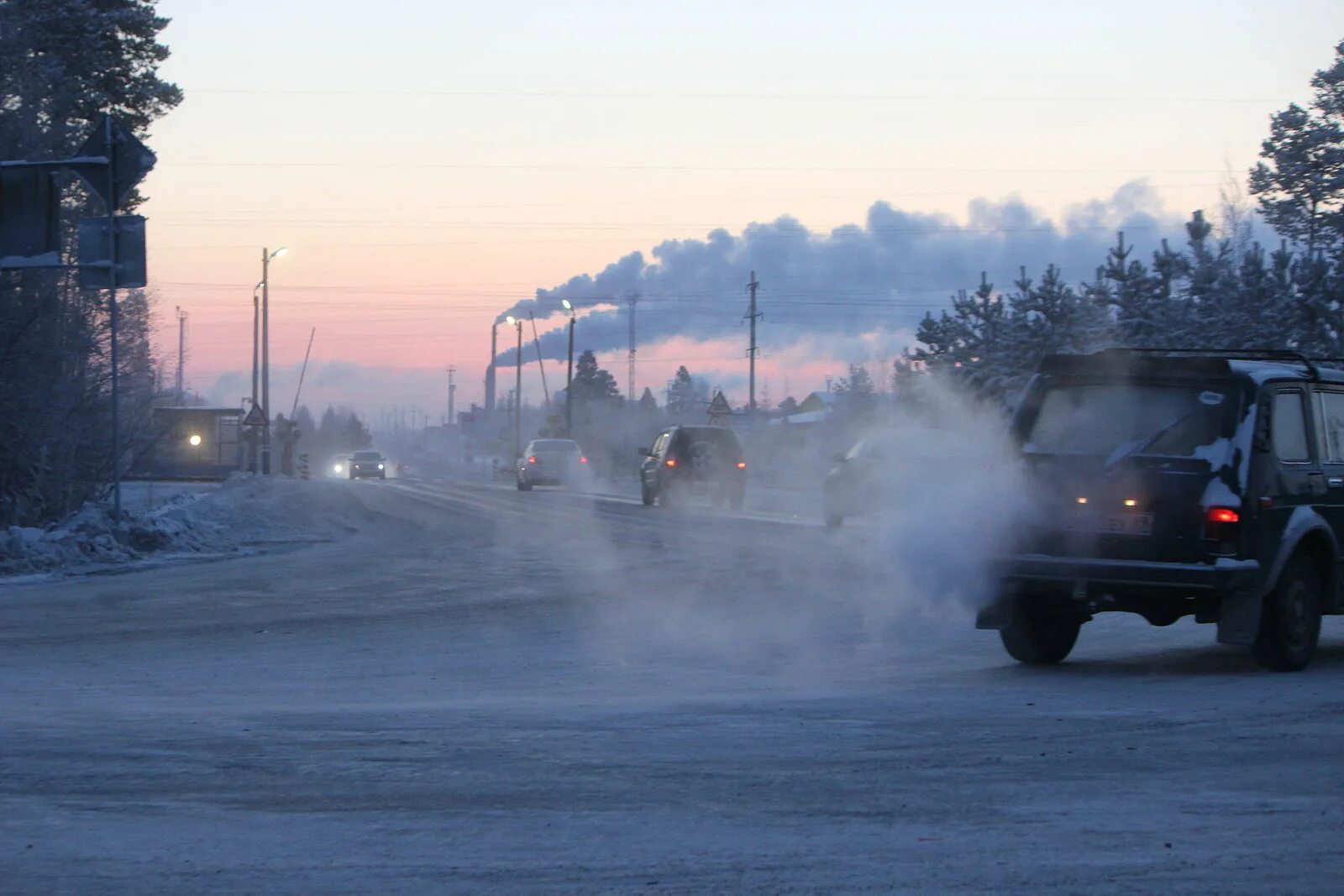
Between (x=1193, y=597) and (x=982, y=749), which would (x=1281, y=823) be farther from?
(x=1193, y=597)

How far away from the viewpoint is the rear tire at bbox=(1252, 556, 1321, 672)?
9.15m

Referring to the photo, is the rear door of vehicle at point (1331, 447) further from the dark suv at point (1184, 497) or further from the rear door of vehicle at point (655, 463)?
the rear door of vehicle at point (655, 463)

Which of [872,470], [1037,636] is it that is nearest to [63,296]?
[872,470]

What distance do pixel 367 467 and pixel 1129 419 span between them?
70106 millimetres

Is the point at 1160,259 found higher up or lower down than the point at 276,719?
higher up

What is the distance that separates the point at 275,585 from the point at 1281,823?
40.9 ft

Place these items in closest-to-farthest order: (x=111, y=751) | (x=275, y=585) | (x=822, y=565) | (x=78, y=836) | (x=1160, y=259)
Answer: (x=78, y=836), (x=111, y=751), (x=275, y=585), (x=822, y=565), (x=1160, y=259)

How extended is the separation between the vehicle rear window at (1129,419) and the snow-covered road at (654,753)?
1.19 m

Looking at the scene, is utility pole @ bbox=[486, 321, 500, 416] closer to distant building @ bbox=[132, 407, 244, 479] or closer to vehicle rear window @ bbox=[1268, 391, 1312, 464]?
distant building @ bbox=[132, 407, 244, 479]

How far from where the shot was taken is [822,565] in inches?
700

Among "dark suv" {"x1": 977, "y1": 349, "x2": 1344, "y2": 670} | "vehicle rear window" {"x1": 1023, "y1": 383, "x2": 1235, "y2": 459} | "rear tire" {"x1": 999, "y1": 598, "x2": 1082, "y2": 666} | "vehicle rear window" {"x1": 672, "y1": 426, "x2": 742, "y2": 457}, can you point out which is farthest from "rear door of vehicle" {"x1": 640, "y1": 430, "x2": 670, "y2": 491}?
"vehicle rear window" {"x1": 1023, "y1": 383, "x2": 1235, "y2": 459}

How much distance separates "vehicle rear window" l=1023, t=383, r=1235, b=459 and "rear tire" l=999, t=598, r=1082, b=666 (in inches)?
46.5

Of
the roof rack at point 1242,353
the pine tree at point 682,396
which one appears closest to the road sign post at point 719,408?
the roof rack at point 1242,353

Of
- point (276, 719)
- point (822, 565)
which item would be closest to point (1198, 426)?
point (276, 719)
